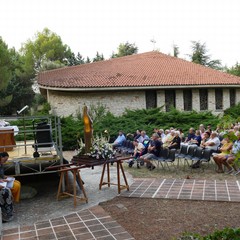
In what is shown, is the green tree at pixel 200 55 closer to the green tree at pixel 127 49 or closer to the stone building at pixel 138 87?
the green tree at pixel 127 49

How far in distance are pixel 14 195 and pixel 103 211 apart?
6.92 ft

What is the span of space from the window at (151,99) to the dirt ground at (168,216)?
53.7 ft

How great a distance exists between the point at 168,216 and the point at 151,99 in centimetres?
1769

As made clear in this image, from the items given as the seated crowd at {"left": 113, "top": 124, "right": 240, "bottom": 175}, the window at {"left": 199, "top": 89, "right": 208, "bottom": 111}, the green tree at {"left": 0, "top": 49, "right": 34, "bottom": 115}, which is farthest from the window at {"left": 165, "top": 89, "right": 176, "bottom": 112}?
the green tree at {"left": 0, "top": 49, "right": 34, "bottom": 115}

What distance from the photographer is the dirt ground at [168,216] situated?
17.4 feet

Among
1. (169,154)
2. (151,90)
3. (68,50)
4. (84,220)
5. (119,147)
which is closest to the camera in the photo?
(84,220)

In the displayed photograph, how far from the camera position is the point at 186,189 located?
25.6 ft

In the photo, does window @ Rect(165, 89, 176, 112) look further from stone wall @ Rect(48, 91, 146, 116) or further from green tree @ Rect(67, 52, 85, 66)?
green tree @ Rect(67, 52, 85, 66)

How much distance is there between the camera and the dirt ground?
17.4 ft

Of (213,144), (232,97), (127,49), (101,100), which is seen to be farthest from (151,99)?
(127,49)

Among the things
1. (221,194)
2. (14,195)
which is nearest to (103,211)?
(14,195)

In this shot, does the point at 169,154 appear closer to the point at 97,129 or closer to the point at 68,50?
the point at 97,129

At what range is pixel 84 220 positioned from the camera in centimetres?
598

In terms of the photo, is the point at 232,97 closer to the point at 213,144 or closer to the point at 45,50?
the point at 213,144
